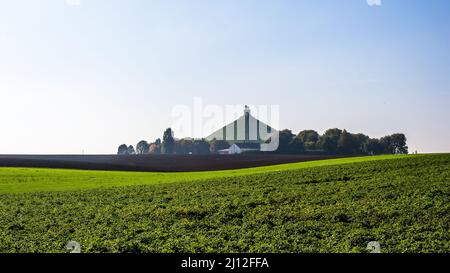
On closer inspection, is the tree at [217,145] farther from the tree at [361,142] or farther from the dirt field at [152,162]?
the dirt field at [152,162]

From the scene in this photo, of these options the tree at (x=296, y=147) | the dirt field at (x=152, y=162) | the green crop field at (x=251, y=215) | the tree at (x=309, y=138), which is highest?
the tree at (x=309, y=138)

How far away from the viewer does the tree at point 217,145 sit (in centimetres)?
13898

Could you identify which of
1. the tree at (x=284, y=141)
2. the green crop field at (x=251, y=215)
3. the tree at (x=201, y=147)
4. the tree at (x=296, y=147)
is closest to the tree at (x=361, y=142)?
the tree at (x=296, y=147)

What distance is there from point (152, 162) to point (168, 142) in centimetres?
7427

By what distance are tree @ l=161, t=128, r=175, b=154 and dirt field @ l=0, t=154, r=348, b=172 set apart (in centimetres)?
6467

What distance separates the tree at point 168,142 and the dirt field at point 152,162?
6467 cm

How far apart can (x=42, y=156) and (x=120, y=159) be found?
15.2 meters

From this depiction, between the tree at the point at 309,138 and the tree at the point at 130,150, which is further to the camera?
the tree at the point at 130,150

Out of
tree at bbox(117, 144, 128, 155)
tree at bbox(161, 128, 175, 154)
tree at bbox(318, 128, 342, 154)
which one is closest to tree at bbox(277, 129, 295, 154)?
tree at bbox(318, 128, 342, 154)
